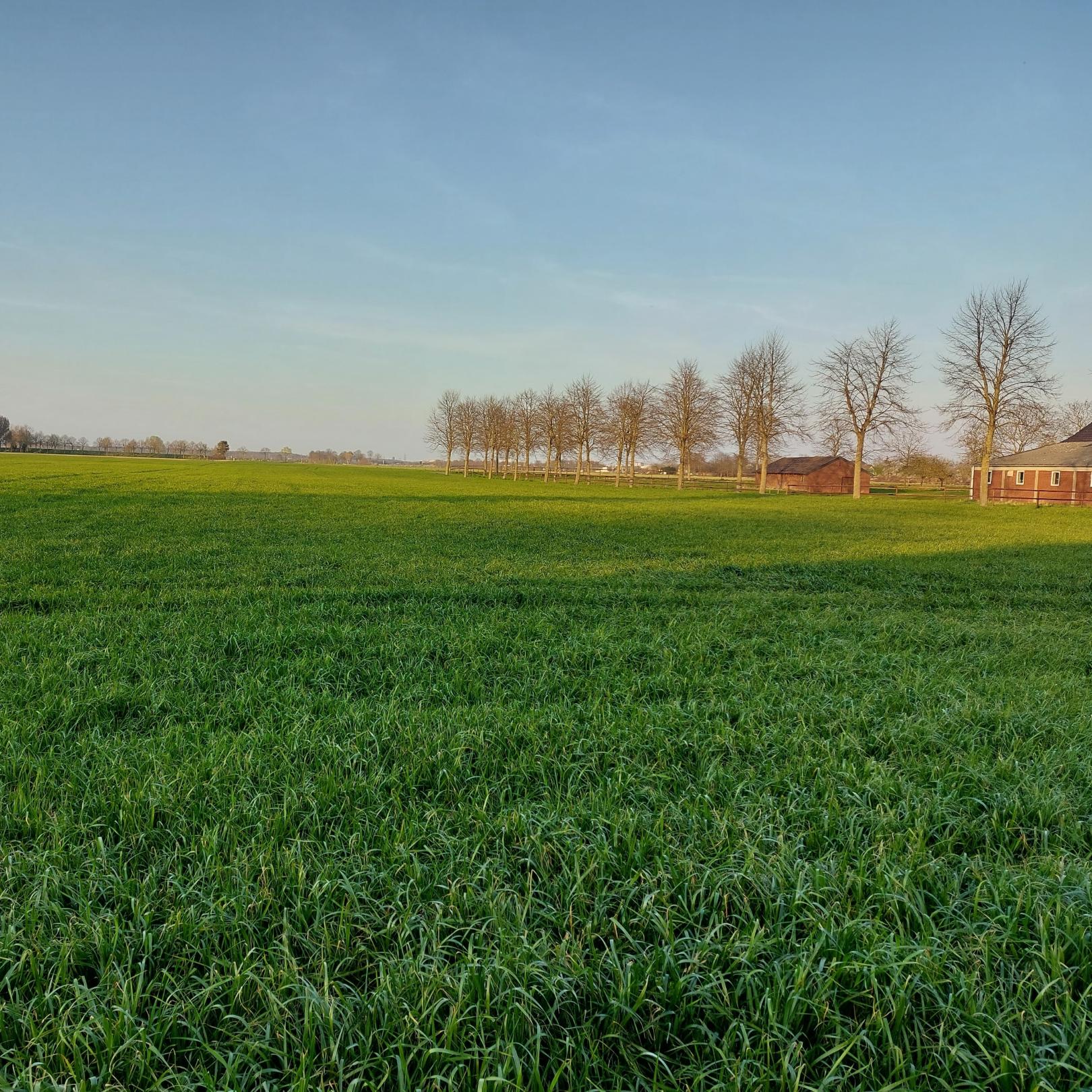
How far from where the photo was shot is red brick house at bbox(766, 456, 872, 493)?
7619 cm

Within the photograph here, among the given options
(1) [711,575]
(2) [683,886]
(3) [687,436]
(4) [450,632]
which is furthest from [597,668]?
(3) [687,436]

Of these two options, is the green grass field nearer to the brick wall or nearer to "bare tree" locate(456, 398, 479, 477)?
the brick wall

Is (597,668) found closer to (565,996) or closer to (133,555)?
(565,996)

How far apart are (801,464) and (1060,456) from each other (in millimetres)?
28521

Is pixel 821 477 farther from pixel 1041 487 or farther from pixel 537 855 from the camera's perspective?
pixel 537 855

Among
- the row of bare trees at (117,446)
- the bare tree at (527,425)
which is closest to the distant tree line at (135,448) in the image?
the row of bare trees at (117,446)

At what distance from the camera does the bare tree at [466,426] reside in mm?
99750

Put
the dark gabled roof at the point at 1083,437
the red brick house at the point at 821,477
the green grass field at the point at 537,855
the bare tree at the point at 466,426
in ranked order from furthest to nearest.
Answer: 1. the bare tree at the point at 466,426
2. the red brick house at the point at 821,477
3. the dark gabled roof at the point at 1083,437
4. the green grass field at the point at 537,855

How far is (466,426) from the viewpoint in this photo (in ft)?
330

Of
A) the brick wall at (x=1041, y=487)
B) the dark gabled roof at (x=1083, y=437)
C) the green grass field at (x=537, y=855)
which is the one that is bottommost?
the green grass field at (x=537, y=855)

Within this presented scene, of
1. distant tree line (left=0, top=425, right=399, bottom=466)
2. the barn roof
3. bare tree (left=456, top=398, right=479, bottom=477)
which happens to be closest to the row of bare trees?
distant tree line (left=0, top=425, right=399, bottom=466)

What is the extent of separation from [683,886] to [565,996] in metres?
0.74

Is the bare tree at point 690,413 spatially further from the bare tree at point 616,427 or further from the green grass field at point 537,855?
the green grass field at point 537,855

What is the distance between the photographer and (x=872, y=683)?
5.62 meters
